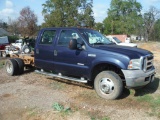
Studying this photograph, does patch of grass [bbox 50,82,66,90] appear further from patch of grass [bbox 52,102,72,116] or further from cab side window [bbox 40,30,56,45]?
patch of grass [bbox 52,102,72,116]

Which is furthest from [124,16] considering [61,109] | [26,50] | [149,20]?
[61,109]

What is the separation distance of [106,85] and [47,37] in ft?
9.39

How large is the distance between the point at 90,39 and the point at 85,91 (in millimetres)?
1588

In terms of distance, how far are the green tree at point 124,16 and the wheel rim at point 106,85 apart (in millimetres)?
68860

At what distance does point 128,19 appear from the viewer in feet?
247

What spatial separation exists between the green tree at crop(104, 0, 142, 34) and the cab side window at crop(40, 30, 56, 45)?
67440 mm

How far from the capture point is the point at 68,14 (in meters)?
51.2

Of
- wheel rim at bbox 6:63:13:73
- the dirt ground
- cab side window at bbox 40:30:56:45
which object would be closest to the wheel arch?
the dirt ground

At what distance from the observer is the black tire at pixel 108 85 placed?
6230mm

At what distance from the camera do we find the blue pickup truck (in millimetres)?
6062

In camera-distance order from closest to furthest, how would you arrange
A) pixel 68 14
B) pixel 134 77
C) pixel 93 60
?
pixel 134 77 → pixel 93 60 → pixel 68 14

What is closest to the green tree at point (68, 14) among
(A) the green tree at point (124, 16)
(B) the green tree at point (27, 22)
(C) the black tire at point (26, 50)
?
(B) the green tree at point (27, 22)

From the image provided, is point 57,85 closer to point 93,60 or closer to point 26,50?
point 93,60

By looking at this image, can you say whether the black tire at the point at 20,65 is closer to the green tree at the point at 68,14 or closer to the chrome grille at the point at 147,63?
the chrome grille at the point at 147,63
